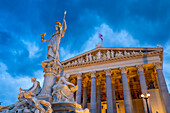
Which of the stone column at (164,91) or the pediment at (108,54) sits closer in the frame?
the stone column at (164,91)

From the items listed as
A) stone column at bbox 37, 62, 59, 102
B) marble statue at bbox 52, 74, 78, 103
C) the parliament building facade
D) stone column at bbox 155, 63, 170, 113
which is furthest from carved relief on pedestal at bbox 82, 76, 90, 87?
marble statue at bbox 52, 74, 78, 103

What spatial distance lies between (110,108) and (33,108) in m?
20.0

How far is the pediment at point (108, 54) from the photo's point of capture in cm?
2731

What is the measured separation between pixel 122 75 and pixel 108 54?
5.88 metres

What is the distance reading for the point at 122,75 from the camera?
1041 inches

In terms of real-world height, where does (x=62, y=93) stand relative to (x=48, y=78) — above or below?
below

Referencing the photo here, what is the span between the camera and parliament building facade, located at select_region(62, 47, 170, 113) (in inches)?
976

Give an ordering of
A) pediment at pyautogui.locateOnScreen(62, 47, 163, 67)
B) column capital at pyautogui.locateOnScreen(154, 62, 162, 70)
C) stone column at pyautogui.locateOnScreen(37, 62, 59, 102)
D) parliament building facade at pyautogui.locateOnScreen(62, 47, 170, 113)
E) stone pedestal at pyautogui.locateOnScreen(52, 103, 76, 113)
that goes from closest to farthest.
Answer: stone pedestal at pyautogui.locateOnScreen(52, 103, 76, 113), stone column at pyautogui.locateOnScreen(37, 62, 59, 102), parliament building facade at pyautogui.locateOnScreen(62, 47, 170, 113), column capital at pyautogui.locateOnScreen(154, 62, 162, 70), pediment at pyautogui.locateOnScreen(62, 47, 163, 67)

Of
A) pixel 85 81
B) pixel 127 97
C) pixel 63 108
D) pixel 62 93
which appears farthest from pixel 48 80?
pixel 85 81

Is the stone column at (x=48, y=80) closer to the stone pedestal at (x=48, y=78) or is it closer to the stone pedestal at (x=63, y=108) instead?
the stone pedestal at (x=48, y=78)

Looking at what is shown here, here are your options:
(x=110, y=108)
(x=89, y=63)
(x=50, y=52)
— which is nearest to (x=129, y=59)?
(x=89, y=63)

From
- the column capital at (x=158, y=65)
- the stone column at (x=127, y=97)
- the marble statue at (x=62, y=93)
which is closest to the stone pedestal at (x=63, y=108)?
the marble statue at (x=62, y=93)

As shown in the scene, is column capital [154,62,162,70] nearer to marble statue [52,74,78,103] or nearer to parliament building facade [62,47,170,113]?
parliament building facade [62,47,170,113]

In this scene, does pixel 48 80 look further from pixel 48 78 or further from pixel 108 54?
pixel 108 54
